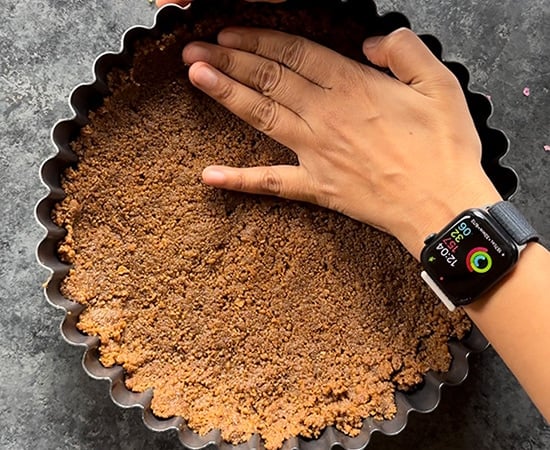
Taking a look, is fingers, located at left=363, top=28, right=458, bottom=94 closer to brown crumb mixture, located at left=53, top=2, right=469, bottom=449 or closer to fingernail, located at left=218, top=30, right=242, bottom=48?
brown crumb mixture, located at left=53, top=2, right=469, bottom=449

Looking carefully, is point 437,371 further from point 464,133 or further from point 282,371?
point 464,133

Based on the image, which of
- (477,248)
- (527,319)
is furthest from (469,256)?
(527,319)

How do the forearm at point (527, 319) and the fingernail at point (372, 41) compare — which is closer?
the forearm at point (527, 319)

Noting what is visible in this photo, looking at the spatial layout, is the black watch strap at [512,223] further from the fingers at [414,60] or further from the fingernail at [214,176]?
the fingernail at [214,176]

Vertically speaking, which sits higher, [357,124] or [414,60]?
[414,60]

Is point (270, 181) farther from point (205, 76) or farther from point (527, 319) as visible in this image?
point (527, 319)

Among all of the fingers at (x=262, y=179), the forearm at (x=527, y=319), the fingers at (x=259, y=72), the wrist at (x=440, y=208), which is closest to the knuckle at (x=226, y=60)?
the fingers at (x=259, y=72)

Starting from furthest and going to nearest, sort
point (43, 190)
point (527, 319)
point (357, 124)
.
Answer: point (43, 190), point (357, 124), point (527, 319)

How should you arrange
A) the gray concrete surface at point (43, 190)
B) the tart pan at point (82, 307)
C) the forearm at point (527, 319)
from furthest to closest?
the gray concrete surface at point (43, 190) < the tart pan at point (82, 307) < the forearm at point (527, 319)
